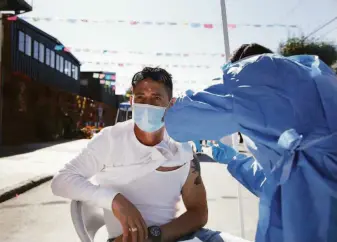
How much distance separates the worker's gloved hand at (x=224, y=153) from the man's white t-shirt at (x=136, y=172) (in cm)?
24

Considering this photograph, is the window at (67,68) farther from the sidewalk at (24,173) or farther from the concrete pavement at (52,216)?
the concrete pavement at (52,216)

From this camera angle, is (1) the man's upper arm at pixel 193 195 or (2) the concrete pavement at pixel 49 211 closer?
(1) the man's upper arm at pixel 193 195

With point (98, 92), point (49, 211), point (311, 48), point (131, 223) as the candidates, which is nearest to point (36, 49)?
point (311, 48)

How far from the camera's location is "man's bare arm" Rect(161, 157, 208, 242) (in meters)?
1.74

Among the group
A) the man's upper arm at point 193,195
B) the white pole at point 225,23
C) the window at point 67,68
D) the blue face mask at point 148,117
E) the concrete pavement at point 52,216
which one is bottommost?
the concrete pavement at point 52,216

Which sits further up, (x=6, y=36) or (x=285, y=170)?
(x=6, y=36)

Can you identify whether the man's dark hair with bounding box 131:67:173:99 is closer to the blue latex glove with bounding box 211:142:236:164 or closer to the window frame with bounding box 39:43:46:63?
the blue latex glove with bounding box 211:142:236:164

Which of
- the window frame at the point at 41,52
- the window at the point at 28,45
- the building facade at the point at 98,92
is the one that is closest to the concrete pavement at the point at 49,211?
the window at the point at 28,45

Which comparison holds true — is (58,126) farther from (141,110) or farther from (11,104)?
(141,110)

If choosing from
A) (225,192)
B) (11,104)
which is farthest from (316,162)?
(11,104)

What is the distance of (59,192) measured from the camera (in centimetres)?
174

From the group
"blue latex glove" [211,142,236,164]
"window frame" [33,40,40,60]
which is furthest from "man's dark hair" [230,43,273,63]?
"window frame" [33,40,40,60]

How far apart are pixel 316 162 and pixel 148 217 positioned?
3.07 feet

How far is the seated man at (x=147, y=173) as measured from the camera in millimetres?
1728
